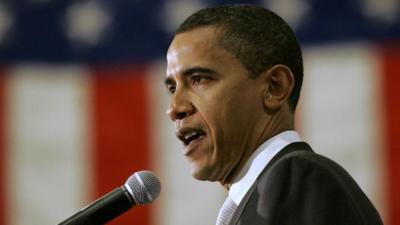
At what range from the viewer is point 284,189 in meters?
1.28

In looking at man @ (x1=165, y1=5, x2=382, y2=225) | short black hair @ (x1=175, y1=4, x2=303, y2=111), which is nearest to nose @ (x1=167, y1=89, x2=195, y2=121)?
man @ (x1=165, y1=5, x2=382, y2=225)

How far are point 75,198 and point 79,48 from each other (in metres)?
0.62

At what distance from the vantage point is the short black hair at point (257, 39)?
62.9 inches

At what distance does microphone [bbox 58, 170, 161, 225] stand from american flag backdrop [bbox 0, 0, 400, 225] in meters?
1.73

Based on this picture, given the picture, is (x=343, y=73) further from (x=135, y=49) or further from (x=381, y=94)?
(x=135, y=49)

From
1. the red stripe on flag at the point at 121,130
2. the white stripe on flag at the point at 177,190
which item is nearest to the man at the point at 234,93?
the white stripe on flag at the point at 177,190

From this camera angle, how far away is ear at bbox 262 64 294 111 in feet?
5.23

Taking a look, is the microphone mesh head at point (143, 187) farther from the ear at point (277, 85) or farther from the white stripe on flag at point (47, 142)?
the white stripe on flag at point (47, 142)

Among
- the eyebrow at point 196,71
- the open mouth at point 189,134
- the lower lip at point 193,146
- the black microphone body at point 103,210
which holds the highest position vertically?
the eyebrow at point 196,71

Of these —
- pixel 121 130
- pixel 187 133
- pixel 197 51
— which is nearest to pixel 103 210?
pixel 187 133

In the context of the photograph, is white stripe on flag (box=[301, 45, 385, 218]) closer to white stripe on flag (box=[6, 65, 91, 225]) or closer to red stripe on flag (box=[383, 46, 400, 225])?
red stripe on flag (box=[383, 46, 400, 225])

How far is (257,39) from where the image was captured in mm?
1602

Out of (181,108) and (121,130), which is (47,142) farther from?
(181,108)

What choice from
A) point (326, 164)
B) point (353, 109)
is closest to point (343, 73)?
point (353, 109)
